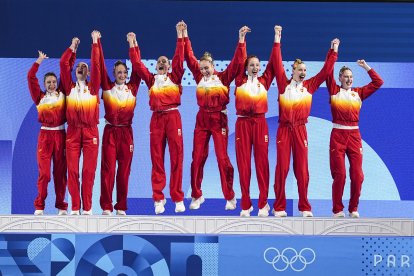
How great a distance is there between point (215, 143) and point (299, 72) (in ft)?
3.63

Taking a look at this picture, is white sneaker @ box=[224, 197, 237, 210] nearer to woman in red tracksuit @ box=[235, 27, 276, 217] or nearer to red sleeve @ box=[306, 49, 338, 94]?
woman in red tracksuit @ box=[235, 27, 276, 217]

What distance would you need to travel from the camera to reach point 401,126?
1058 cm

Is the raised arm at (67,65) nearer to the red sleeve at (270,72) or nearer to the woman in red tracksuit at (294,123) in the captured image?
the red sleeve at (270,72)

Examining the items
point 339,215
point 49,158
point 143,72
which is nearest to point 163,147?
point 143,72

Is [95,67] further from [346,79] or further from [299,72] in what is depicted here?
[346,79]

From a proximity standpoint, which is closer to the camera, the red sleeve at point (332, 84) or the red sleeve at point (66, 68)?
→ the red sleeve at point (66, 68)

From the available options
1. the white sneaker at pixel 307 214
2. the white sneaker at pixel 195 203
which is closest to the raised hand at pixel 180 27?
the white sneaker at pixel 195 203

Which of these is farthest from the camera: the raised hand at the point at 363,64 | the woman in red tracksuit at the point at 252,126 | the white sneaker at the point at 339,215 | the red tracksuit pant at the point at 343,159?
the raised hand at the point at 363,64

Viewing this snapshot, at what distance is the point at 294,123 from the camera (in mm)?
9547

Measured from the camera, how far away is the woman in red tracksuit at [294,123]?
9562mm

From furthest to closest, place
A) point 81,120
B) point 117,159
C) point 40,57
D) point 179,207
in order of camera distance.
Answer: point 40,57 < point 117,159 < point 179,207 < point 81,120

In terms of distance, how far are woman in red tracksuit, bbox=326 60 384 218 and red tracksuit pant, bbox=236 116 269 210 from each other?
70 cm

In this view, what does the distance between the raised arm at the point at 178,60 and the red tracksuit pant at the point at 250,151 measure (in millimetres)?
758

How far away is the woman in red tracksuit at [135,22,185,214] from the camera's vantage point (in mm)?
9562
